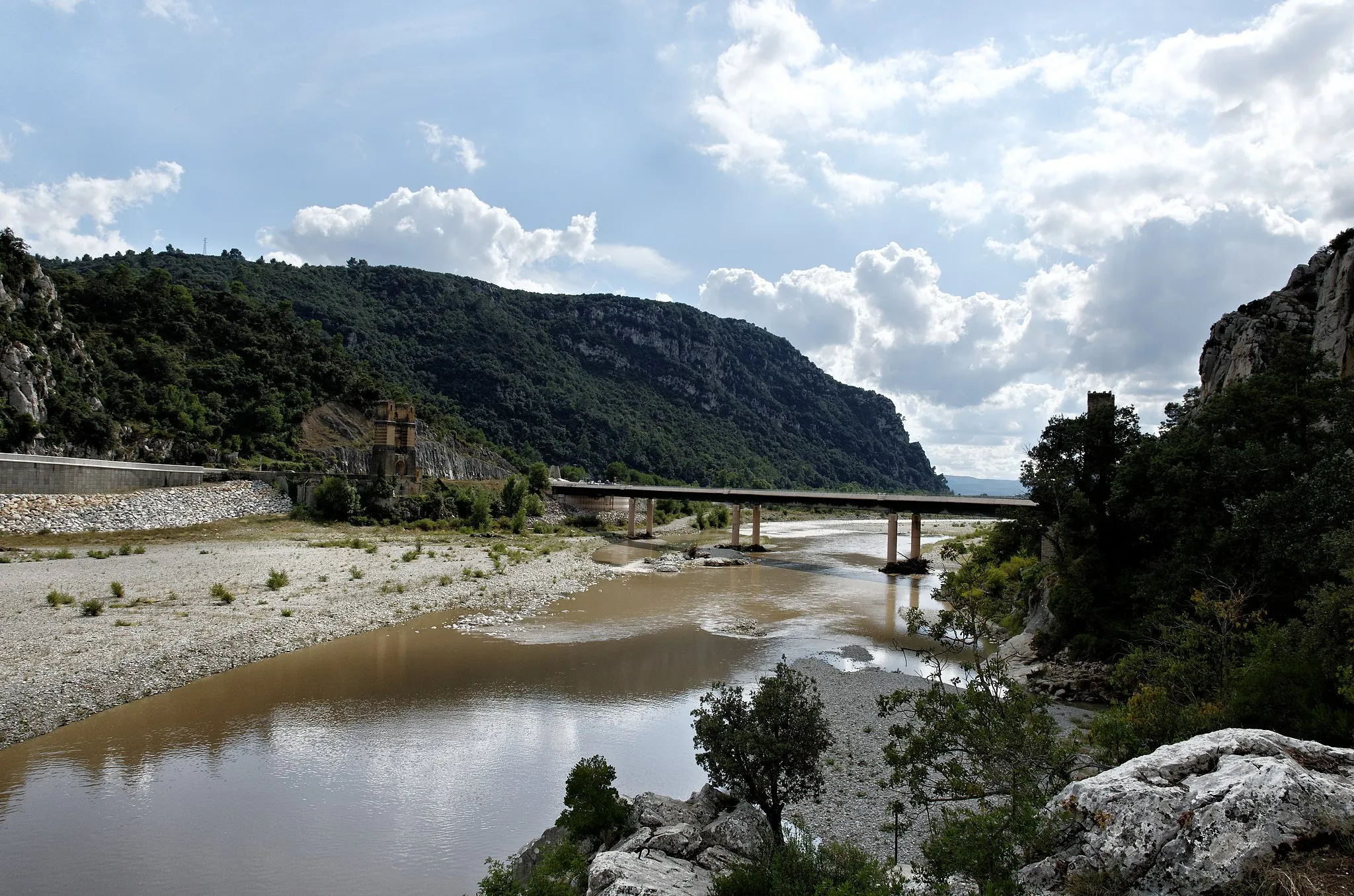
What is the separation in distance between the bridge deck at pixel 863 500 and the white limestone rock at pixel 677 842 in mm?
33478

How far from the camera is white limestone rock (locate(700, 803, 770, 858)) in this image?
9.71m

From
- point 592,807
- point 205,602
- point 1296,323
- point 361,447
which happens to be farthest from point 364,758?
point 361,447

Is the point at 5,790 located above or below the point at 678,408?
below

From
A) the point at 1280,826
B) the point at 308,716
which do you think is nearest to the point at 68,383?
the point at 308,716

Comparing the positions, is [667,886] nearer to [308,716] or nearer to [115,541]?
[308,716]

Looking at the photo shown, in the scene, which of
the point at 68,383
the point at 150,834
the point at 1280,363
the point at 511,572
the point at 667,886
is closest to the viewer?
the point at 667,886

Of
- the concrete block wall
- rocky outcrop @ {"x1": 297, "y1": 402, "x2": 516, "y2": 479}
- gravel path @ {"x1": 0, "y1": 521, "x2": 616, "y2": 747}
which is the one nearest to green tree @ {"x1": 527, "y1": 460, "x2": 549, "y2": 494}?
rocky outcrop @ {"x1": 297, "y1": 402, "x2": 516, "y2": 479}

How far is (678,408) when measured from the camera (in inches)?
6949

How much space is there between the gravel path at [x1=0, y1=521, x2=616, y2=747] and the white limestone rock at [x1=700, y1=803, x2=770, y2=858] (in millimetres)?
14324

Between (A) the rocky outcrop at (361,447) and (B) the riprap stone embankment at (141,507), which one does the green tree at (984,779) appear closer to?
(B) the riprap stone embankment at (141,507)

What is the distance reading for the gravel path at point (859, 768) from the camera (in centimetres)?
1112

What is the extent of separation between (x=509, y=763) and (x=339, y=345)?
101m

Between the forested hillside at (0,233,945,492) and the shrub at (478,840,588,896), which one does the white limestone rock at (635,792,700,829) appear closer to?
the shrub at (478,840,588,896)

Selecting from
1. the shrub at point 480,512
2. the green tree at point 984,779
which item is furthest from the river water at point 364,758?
the shrub at point 480,512
